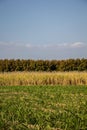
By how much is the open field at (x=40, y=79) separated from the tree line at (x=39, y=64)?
25.7m

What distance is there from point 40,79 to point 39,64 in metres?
26.4

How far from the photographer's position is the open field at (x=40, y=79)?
1213 inches

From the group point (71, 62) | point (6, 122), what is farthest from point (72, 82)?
point (71, 62)

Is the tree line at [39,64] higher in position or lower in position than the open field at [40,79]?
A: higher

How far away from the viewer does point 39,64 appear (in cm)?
5747

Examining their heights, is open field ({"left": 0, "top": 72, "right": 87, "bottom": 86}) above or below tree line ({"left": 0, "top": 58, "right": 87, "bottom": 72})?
below

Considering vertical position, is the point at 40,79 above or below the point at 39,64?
below

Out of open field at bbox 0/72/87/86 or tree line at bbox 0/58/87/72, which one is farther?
tree line at bbox 0/58/87/72

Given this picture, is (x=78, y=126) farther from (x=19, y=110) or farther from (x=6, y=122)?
(x=19, y=110)

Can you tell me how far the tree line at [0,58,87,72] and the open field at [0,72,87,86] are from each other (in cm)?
2573

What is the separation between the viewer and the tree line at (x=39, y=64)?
57.2 metres

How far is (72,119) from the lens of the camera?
946cm

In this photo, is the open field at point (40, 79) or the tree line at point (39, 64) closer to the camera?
the open field at point (40, 79)

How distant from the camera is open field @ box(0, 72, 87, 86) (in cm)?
3081
